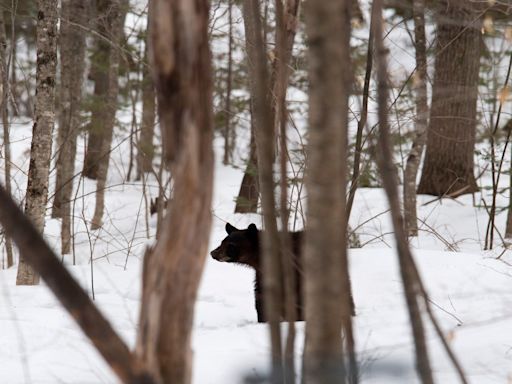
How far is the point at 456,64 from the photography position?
12.9 m

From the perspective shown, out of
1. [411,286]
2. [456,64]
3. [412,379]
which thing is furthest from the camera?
[456,64]

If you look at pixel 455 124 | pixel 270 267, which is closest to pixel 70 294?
pixel 270 267

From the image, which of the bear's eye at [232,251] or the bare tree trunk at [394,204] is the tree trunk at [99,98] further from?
the bare tree trunk at [394,204]

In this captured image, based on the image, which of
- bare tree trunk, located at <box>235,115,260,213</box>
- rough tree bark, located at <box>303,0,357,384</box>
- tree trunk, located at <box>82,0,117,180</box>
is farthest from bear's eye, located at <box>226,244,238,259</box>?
tree trunk, located at <box>82,0,117,180</box>

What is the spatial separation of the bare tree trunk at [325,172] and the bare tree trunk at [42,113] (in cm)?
594

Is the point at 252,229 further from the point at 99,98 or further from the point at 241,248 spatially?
the point at 99,98

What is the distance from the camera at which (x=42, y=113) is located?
7.27 m

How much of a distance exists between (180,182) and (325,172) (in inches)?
22.9

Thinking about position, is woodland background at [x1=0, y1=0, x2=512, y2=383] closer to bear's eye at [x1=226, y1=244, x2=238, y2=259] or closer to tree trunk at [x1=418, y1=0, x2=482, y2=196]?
bear's eye at [x1=226, y1=244, x2=238, y2=259]

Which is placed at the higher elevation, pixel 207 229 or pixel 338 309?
pixel 207 229

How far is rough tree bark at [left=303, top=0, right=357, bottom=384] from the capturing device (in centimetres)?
165

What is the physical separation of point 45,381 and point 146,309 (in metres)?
2.17

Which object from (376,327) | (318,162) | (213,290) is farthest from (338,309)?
(213,290)

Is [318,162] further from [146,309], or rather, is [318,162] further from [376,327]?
[376,327]
